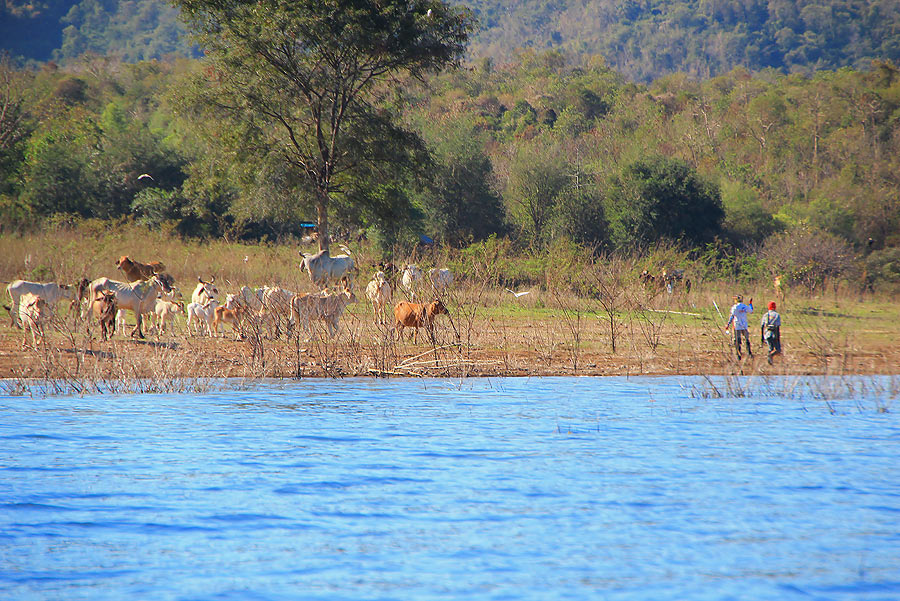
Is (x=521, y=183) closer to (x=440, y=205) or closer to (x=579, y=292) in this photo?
(x=440, y=205)

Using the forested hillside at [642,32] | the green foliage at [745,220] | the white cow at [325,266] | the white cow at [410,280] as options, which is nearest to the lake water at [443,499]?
the white cow at [410,280]

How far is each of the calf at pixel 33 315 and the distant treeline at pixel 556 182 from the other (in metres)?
10.8

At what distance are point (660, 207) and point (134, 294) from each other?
79.9ft

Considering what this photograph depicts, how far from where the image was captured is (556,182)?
40.2 m

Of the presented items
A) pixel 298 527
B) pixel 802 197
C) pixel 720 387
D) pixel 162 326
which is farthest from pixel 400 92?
pixel 802 197

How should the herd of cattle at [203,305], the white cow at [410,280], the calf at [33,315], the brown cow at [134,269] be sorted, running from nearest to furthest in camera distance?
the calf at [33,315]
the herd of cattle at [203,305]
the white cow at [410,280]
the brown cow at [134,269]

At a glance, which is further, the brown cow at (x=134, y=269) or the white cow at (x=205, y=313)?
the brown cow at (x=134, y=269)

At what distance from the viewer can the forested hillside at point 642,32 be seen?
476ft

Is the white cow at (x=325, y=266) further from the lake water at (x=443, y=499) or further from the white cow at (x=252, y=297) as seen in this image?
the lake water at (x=443, y=499)

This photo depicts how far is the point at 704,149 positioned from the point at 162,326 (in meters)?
45.7

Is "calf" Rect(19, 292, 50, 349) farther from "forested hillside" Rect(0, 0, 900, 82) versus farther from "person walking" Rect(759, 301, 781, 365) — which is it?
"forested hillside" Rect(0, 0, 900, 82)

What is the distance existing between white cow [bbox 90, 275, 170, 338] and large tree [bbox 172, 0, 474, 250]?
9413 millimetres

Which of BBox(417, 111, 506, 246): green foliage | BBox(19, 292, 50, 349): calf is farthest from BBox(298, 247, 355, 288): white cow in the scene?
BBox(417, 111, 506, 246): green foliage

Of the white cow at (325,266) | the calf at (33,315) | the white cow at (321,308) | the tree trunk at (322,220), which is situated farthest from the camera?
the tree trunk at (322,220)
